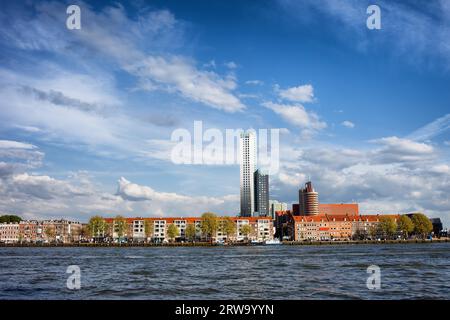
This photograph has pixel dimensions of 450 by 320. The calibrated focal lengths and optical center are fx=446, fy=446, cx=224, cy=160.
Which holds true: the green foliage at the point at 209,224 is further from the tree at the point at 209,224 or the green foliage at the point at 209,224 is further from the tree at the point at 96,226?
the tree at the point at 96,226

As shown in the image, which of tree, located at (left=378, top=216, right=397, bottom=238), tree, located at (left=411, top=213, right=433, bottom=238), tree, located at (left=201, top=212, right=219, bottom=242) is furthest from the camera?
tree, located at (left=411, top=213, right=433, bottom=238)

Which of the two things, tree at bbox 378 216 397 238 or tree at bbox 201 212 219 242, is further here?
tree at bbox 378 216 397 238

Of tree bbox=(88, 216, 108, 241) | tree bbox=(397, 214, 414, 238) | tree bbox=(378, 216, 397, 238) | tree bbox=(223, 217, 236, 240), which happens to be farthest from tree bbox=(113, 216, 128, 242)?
tree bbox=(397, 214, 414, 238)

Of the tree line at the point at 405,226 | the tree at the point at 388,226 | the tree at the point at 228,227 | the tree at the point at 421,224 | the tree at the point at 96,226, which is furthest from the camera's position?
the tree at the point at 421,224

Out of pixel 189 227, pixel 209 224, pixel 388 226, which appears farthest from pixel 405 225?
pixel 189 227

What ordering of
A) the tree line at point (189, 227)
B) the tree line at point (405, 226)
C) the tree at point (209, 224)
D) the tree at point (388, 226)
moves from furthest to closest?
the tree line at point (405, 226) → the tree at point (388, 226) → the tree line at point (189, 227) → the tree at point (209, 224)

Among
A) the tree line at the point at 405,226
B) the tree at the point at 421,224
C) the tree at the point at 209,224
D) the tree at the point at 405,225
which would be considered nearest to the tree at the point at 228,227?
the tree at the point at 209,224

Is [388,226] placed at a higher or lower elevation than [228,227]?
lower

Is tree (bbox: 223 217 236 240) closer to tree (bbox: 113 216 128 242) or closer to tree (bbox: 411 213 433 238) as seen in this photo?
tree (bbox: 113 216 128 242)

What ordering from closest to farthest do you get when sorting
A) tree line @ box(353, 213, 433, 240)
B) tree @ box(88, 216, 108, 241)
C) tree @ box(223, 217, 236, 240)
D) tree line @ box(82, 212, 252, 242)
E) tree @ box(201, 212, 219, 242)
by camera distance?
1. tree @ box(201, 212, 219, 242)
2. tree line @ box(82, 212, 252, 242)
3. tree @ box(223, 217, 236, 240)
4. tree @ box(88, 216, 108, 241)
5. tree line @ box(353, 213, 433, 240)

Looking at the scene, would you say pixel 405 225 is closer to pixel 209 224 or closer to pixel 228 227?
pixel 228 227
